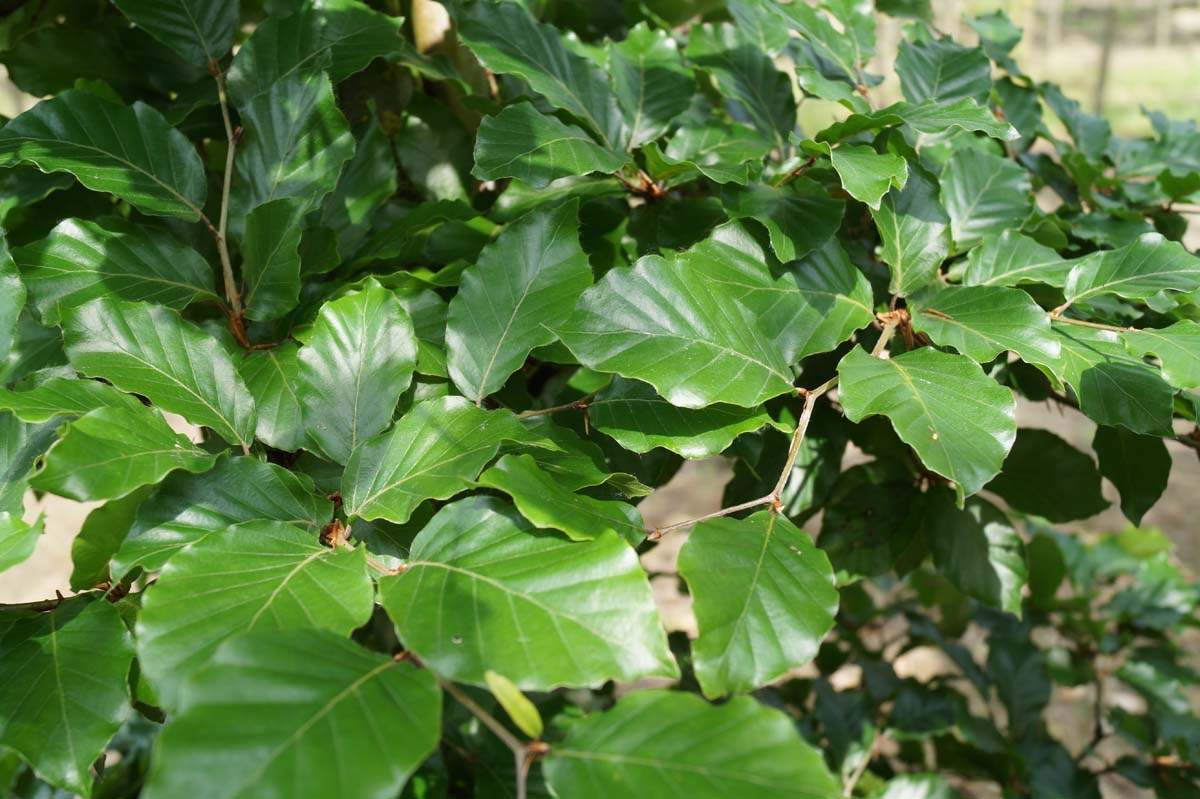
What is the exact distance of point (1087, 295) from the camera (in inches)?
31.6

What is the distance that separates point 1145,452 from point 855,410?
43 centimetres

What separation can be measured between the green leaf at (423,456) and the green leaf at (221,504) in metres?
0.03

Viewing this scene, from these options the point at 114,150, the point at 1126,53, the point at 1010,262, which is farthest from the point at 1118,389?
the point at 1126,53

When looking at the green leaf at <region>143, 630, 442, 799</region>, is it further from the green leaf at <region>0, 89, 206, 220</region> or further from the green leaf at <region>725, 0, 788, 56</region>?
the green leaf at <region>725, 0, 788, 56</region>

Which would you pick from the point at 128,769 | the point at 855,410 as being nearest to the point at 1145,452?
the point at 855,410

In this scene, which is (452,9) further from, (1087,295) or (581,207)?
(1087,295)

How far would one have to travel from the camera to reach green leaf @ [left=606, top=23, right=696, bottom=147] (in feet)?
3.15

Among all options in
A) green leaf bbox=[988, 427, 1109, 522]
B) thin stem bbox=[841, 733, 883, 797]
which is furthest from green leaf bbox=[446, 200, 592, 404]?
thin stem bbox=[841, 733, 883, 797]

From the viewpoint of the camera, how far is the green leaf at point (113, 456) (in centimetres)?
54

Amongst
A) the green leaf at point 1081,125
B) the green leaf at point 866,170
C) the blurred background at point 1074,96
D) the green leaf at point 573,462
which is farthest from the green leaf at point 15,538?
the green leaf at point 1081,125

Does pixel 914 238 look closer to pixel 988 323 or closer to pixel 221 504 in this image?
pixel 988 323

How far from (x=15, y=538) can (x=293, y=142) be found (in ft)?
1.37

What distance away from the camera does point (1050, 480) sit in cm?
99

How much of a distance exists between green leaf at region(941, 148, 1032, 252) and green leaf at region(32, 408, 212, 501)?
737mm
